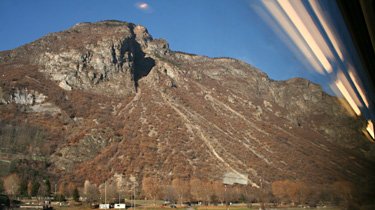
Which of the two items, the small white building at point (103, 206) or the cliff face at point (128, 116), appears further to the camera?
the cliff face at point (128, 116)

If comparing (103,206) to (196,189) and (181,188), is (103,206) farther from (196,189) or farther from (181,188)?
(196,189)

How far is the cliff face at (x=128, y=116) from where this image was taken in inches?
2409

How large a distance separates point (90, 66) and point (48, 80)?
903 centimetres

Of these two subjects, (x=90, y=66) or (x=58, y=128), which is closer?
(x=58, y=128)

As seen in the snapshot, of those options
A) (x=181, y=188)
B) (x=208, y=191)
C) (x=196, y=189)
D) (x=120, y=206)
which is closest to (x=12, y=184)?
(x=120, y=206)

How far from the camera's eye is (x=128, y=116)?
7956 centimetres

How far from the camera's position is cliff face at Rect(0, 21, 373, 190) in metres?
61.2

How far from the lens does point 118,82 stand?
88375 mm

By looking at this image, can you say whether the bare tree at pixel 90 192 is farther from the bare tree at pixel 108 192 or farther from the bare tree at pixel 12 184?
the bare tree at pixel 12 184

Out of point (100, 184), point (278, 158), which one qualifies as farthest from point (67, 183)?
point (278, 158)

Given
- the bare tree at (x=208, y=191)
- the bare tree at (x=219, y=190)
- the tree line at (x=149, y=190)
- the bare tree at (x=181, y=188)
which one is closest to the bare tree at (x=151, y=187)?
the tree line at (x=149, y=190)

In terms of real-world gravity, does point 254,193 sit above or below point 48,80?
below

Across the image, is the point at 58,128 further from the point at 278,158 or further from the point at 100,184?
the point at 278,158

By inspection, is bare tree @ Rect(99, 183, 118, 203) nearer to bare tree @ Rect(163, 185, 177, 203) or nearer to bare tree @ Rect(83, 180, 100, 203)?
bare tree @ Rect(83, 180, 100, 203)
